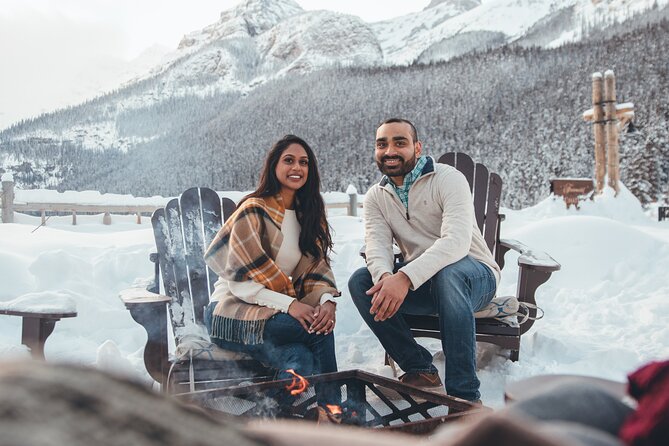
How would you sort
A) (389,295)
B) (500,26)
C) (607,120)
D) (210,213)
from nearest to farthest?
(389,295) < (210,213) < (607,120) < (500,26)

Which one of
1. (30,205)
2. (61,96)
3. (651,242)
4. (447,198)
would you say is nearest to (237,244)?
(447,198)

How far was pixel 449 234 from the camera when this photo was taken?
249 centimetres

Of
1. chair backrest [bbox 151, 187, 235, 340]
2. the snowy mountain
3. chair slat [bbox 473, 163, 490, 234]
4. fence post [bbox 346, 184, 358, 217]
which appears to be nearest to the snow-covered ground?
chair backrest [bbox 151, 187, 235, 340]

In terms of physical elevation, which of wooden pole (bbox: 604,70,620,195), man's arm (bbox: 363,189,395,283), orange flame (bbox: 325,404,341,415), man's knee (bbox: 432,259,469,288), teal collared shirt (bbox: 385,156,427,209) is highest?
wooden pole (bbox: 604,70,620,195)

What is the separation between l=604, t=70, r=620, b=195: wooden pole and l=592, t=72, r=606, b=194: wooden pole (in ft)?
0.27

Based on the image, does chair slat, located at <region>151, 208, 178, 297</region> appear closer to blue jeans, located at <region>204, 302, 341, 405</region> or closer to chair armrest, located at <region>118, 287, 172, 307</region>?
chair armrest, located at <region>118, 287, 172, 307</region>

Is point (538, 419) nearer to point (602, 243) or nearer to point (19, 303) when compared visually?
point (19, 303)

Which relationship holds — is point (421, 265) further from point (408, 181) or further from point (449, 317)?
point (408, 181)

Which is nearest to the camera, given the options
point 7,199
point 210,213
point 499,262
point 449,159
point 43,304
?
point 43,304

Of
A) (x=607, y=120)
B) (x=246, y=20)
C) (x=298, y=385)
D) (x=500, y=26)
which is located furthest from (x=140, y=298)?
(x=246, y=20)

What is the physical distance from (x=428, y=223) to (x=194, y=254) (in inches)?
55.9

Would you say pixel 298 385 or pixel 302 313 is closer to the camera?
pixel 298 385

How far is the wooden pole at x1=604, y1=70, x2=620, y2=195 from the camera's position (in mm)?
8273

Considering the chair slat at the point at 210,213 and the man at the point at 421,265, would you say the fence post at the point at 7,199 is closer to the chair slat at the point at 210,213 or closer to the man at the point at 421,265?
the chair slat at the point at 210,213
